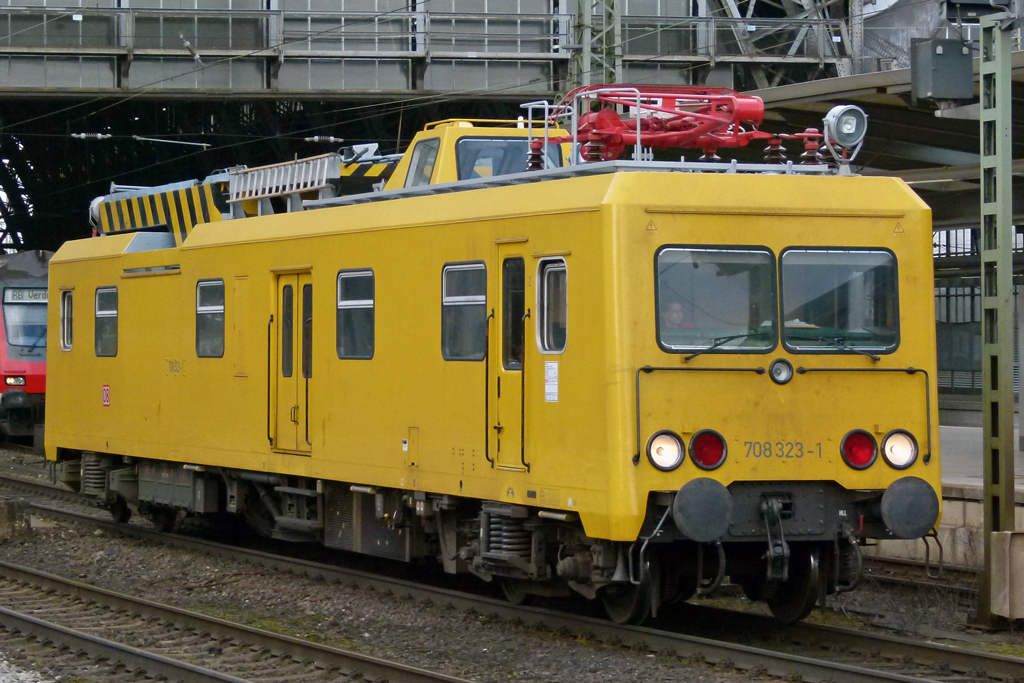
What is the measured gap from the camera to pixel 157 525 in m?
15.5

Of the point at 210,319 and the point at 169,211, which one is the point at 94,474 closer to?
the point at 169,211

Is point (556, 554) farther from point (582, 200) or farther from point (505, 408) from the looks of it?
point (582, 200)

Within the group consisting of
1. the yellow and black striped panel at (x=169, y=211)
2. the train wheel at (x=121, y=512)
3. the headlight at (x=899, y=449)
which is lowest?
the train wheel at (x=121, y=512)

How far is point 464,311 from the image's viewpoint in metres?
9.99

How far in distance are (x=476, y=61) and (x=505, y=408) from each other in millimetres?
22639

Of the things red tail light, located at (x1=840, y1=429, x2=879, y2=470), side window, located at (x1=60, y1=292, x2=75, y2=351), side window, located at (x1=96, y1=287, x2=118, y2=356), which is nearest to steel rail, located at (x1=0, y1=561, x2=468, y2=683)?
red tail light, located at (x1=840, y1=429, x2=879, y2=470)

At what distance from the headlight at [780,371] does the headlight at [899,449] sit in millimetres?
756

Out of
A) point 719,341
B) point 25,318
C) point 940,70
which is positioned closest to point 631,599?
point 719,341

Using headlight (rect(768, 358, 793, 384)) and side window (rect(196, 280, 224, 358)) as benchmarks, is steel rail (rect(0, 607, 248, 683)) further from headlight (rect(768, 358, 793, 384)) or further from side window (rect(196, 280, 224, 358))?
headlight (rect(768, 358, 793, 384))

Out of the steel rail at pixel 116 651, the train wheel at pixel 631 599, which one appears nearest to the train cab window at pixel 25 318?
the steel rail at pixel 116 651

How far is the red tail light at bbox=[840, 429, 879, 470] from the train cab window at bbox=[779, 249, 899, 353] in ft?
1.73

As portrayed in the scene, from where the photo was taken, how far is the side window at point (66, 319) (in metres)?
15.9

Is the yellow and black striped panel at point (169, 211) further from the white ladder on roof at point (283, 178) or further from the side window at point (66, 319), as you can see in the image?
the side window at point (66, 319)

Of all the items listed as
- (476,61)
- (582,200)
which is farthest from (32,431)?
(582,200)
